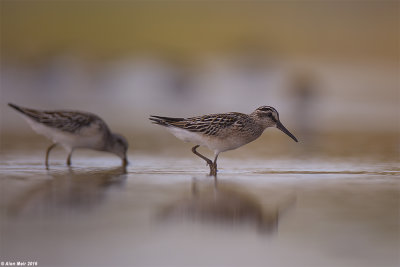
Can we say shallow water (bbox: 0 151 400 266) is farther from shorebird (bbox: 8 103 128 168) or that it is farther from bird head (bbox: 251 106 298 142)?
shorebird (bbox: 8 103 128 168)

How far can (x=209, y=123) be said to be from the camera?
31.9ft

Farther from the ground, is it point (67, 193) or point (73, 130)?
point (73, 130)

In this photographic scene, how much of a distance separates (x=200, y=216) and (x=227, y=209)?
46 centimetres

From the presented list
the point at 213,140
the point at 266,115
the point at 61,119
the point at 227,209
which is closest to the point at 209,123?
the point at 213,140

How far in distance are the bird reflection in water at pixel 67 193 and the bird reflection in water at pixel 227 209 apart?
936 mm

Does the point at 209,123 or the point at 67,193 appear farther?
the point at 209,123

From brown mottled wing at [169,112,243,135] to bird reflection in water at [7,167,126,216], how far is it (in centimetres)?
118

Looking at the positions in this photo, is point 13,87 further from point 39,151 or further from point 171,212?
point 171,212

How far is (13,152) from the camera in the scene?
38.5 ft

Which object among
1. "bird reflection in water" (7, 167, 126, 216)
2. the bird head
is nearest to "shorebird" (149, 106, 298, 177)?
the bird head

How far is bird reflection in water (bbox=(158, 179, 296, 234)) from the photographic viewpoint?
6242mm

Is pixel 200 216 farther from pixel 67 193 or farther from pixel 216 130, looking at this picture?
pixel 216 130

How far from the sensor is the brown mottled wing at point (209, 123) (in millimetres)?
9672

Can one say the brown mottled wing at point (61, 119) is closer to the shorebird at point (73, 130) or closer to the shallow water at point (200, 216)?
the shorebird at point (73, 130)
